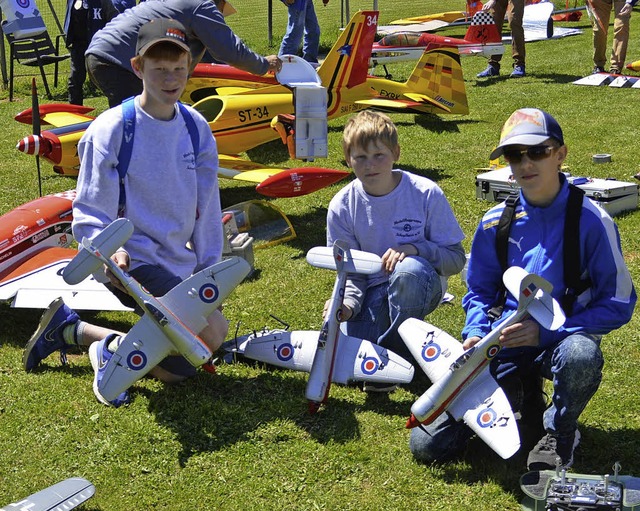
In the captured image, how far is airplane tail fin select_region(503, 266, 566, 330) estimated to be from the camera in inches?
112

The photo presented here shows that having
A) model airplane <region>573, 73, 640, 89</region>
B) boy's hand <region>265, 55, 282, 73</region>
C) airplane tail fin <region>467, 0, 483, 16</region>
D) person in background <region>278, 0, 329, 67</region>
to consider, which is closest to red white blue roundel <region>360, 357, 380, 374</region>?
boy's hand <region>265, 55, 282, 73</region>

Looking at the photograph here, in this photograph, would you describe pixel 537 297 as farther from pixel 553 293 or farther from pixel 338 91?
pixel 338 91

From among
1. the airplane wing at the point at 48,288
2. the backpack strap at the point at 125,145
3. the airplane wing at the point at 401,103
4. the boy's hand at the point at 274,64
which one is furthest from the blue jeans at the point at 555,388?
the airplane wing at the point at 401,103

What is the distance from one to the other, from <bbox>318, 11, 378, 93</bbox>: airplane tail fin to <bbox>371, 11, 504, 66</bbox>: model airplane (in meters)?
4.45

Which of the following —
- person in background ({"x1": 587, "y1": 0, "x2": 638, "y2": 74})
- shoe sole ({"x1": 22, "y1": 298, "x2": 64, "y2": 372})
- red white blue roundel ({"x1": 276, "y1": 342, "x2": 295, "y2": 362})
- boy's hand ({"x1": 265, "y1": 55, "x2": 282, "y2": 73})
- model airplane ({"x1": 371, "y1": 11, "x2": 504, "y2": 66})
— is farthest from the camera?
model airplane ({"x1": 371, "y1": 11, "x2": 504, "y2": 66})

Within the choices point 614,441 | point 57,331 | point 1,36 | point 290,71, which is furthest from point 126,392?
point 1,36

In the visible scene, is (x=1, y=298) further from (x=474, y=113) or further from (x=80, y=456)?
(x=474, y=113)

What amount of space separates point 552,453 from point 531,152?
1161 millimetres

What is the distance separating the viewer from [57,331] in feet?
14.4

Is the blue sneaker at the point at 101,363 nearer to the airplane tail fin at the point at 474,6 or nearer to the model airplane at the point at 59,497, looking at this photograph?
the model airplane at the point at 59,497

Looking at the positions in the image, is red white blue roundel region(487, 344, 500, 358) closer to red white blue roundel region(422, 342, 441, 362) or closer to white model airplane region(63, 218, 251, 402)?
red white blue roundel region(422, 342, 441, 362)

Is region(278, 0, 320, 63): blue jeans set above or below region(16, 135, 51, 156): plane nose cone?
above

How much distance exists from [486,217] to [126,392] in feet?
6.45

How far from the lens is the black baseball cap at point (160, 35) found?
12.5ft
